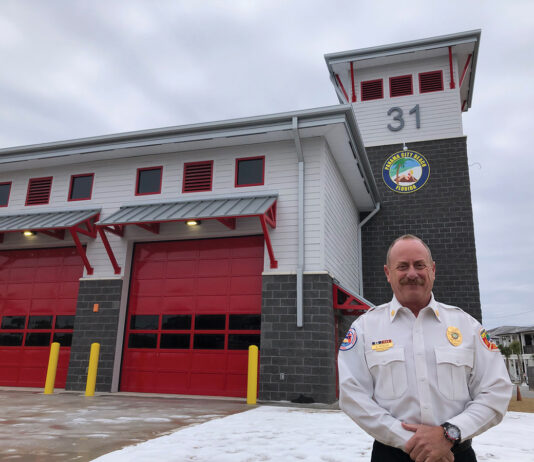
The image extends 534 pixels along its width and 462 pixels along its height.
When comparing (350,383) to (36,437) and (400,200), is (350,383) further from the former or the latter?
(400,200)

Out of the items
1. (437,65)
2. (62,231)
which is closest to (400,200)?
(437,65)

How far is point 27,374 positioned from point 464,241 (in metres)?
14.6

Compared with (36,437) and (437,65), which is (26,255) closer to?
(36,437)

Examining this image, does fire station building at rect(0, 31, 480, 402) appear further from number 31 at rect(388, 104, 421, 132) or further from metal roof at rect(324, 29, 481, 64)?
metal roof at rect(324, 29, 481, 64)

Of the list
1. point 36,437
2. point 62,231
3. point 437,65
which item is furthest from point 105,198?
point 437,65

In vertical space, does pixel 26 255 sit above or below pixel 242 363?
above

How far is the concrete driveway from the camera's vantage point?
191 inches

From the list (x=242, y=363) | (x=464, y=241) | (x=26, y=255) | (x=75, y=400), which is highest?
(x=464, y=241)

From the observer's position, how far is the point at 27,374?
12719 mm

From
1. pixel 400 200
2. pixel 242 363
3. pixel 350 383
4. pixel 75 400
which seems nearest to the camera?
pixel 350 383

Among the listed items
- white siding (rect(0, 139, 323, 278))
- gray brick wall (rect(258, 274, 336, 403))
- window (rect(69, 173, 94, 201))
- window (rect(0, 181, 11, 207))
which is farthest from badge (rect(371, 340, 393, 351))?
window (rect(0, 181, 11, 207))

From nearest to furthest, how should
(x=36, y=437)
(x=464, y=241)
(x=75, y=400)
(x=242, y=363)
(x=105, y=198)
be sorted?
1. (x=36, y=437)
2. (x=75, y=400)
3. (x=242, y=363)
4. (x=105, y=198)
5. (x=464, y=241)

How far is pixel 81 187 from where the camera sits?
13.5 meters

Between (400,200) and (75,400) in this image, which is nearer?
(75,400)
